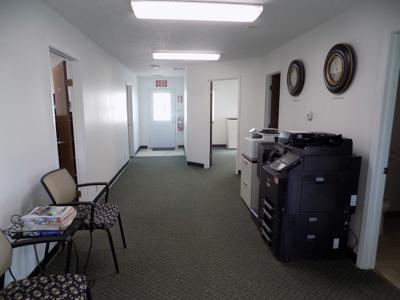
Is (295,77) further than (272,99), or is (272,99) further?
(272,99)

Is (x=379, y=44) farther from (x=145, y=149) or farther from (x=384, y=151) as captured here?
(x=145, y=149)

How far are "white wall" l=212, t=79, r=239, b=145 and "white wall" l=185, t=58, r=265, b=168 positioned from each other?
8.61 ft

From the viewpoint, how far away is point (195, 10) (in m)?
2.41

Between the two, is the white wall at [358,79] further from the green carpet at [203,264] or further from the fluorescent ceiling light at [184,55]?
the fluorescent ceiling light at [184,55]

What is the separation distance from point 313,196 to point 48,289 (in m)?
2.14

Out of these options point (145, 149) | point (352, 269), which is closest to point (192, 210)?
point (352, 269)

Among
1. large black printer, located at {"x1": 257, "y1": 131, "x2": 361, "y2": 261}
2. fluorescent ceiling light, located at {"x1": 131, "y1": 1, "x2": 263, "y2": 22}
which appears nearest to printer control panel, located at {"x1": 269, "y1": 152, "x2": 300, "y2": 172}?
large black printer, located at {"x1": 257, "y1": 131, "x2": 361, "y2": 261}

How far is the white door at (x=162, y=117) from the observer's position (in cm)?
829

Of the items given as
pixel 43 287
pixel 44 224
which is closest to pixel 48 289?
pixel 43 287

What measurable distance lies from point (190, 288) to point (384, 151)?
200 cm

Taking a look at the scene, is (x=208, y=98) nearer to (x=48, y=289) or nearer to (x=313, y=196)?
(x=313, y=196)

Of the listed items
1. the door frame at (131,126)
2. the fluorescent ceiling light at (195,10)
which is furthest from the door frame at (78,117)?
the door frame at (131,126)

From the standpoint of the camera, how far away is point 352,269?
90.4 inches

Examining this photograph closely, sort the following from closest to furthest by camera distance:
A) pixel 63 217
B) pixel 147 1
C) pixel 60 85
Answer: pixel 63 217, pixel 147 1, pixel 60 85
